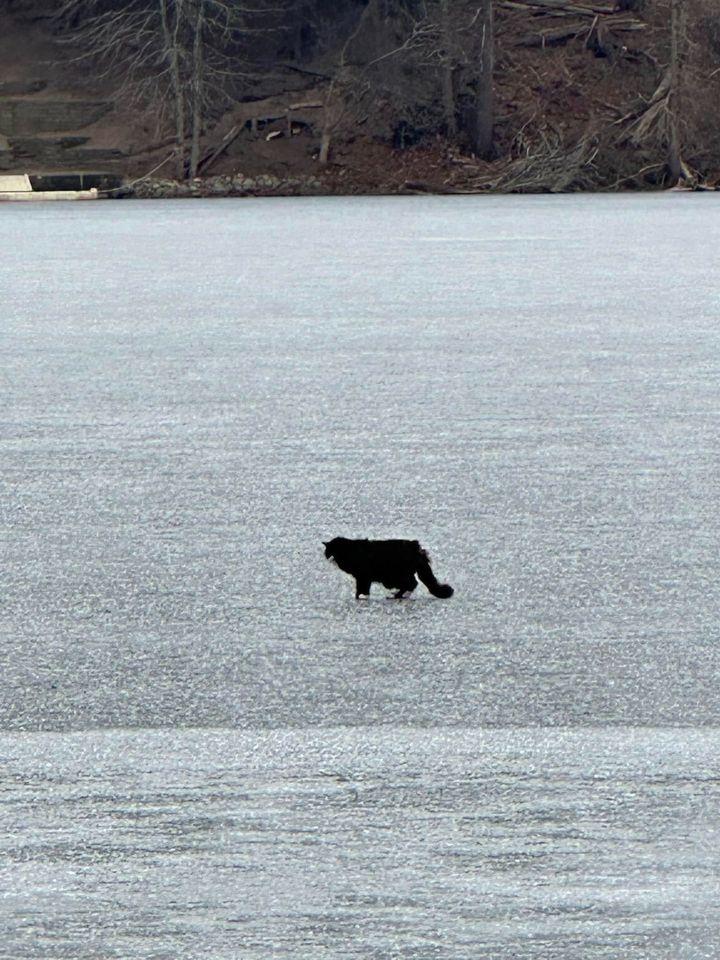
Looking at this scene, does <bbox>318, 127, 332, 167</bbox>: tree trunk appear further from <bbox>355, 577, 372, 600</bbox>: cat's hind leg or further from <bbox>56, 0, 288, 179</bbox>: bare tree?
<bbox>355, 577, 372, 600</bbox>: cat's hind leg

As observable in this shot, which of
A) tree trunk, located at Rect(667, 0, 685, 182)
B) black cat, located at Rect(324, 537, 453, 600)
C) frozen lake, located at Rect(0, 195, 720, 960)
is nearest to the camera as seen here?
frozen lake, located at Rect(0, 195, 720, 960)

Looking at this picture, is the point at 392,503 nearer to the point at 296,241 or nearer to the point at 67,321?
the point at 67,321

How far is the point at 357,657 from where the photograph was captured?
3.48 meters

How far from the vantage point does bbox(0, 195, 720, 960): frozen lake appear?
234 centimetres

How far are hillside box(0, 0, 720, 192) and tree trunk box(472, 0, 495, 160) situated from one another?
5.6 inches

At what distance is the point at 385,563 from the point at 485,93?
33.0 meters

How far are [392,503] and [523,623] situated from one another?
1247 millimetres

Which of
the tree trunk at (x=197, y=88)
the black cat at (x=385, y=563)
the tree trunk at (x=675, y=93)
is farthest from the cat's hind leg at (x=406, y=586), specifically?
the tree trunk at (x=197, y=88)

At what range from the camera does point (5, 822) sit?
2.61 metres

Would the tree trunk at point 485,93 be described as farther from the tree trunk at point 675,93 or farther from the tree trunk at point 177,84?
the tree trunk at point 177,84

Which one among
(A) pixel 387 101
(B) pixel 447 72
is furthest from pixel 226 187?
(B) pixel 447 72

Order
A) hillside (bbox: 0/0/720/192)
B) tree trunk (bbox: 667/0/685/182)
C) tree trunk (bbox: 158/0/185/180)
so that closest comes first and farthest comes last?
tree trunk (bbox: 667/0/685/182), hillside (bbox: 0/0/720/192), tree trunk (bbox: 158/0/185/180)

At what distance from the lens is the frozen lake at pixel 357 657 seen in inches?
92.3

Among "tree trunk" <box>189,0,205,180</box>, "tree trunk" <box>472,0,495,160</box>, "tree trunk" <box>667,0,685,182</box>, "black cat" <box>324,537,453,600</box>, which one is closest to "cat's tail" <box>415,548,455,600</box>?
"black cat" <box>324,537,453,600</box>
